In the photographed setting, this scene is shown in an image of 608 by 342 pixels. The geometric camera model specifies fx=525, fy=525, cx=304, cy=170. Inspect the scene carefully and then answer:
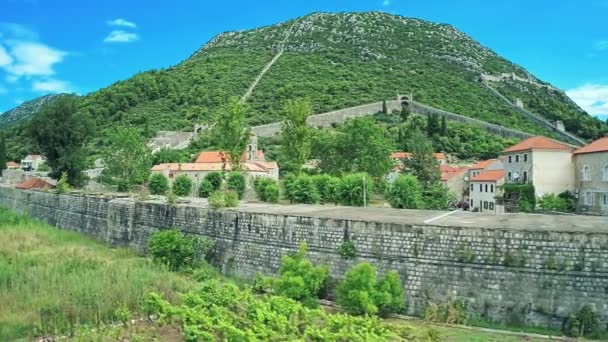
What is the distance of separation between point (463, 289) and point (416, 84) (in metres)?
99.3

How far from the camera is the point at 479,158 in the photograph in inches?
2790

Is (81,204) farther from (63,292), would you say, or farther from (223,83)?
(223,83)

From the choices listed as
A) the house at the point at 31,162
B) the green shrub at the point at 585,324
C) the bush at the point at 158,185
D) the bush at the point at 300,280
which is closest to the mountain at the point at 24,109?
the house at the point at 31,162

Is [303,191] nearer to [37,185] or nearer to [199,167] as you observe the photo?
[37,185]

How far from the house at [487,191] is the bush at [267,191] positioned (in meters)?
16.5

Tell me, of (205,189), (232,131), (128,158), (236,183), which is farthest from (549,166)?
(128,158)

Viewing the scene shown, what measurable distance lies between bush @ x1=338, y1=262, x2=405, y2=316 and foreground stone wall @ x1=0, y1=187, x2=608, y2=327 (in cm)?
105

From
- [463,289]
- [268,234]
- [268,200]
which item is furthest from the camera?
[268,200]

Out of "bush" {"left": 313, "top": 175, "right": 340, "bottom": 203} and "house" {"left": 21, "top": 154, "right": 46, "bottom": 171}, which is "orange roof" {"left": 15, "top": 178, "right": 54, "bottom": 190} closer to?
"bush" {"left": 313, "top": 175, "right": 340, "bottom": 203}

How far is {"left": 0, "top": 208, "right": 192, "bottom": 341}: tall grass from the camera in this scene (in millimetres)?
13227

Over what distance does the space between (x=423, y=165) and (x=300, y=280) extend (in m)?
33.0

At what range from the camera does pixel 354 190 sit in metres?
29.0

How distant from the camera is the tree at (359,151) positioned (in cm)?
3897

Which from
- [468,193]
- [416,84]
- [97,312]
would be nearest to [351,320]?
[97,312]
